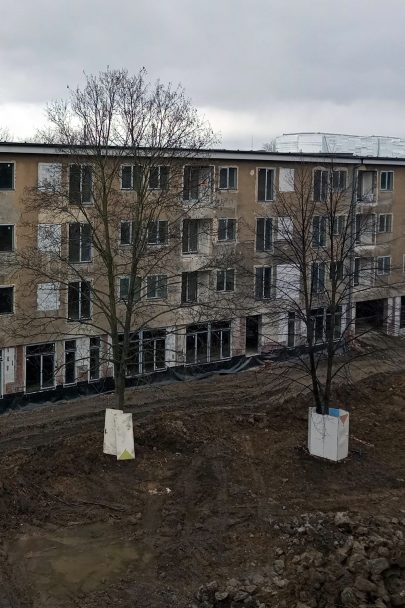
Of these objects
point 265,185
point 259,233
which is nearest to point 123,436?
point 259,233

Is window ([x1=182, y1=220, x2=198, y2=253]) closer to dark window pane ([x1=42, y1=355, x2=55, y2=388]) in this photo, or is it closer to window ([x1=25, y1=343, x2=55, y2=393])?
window ([x1=25, y1=343, x2=55, y2=393])

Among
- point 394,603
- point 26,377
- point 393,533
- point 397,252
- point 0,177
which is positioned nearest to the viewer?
point 394,603

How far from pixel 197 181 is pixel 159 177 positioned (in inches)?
239

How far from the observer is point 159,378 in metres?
36.2

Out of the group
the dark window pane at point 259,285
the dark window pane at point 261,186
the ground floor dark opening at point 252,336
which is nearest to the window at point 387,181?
the dark window pane at point 261,186

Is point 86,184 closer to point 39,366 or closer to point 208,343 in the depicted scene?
point 39,366

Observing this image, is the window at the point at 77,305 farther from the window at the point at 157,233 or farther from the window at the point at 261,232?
the window at the point at 261,232

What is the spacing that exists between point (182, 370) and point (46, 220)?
10852 millimetres

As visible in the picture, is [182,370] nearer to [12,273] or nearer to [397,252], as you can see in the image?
[12,273]

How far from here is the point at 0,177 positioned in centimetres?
3038

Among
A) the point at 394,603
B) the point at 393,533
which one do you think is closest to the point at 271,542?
the point at 393,533

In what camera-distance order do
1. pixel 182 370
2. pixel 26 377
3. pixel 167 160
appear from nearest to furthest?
1. pixel 167 160
2. pixel 26 377
3. pixel 182 370

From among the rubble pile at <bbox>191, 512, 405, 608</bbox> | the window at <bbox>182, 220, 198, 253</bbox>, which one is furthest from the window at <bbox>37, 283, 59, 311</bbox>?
the rubble pile at <bbox>191, 512, 405, 608</bbox>

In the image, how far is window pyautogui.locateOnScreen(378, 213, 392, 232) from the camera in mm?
45391
